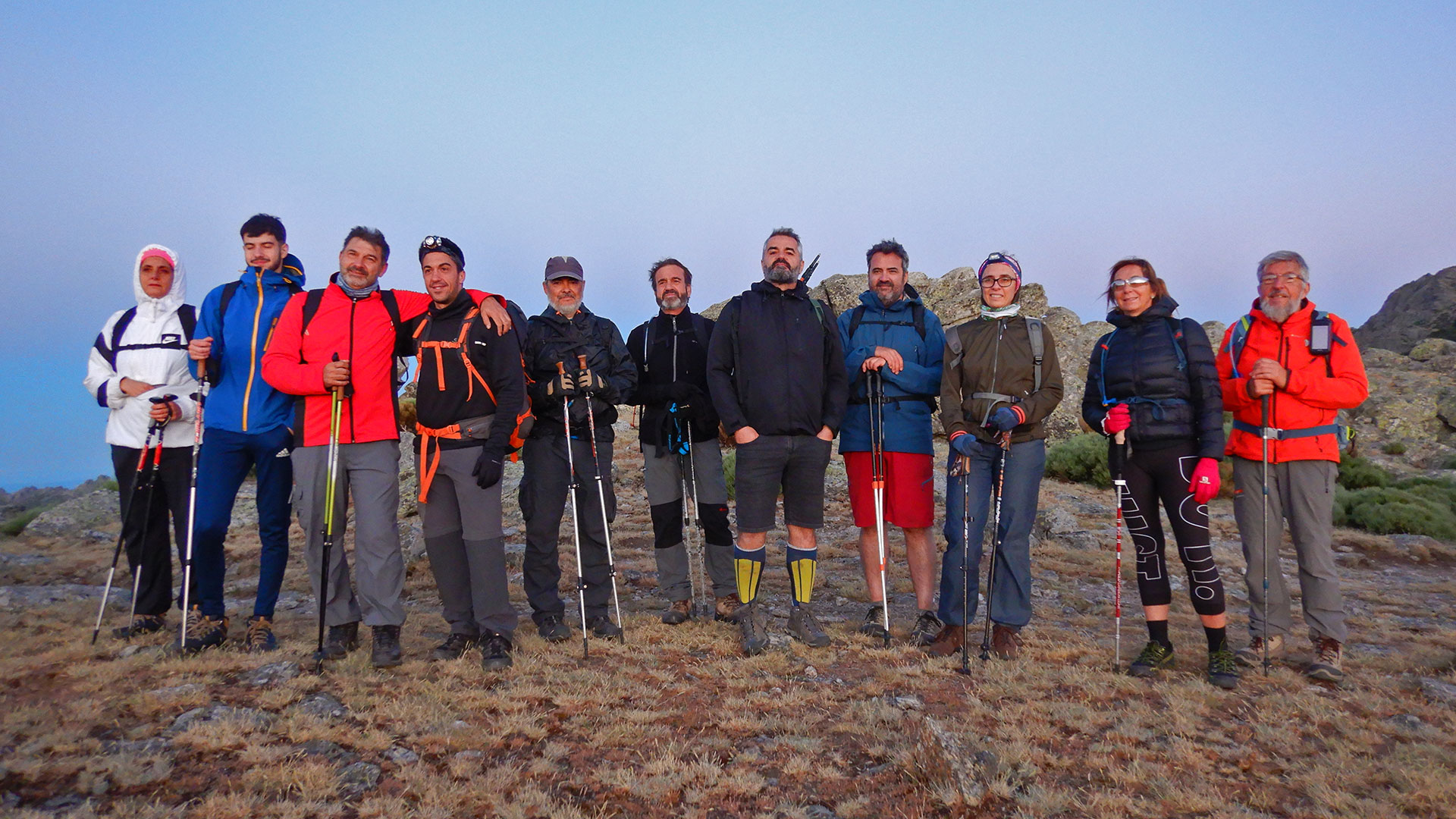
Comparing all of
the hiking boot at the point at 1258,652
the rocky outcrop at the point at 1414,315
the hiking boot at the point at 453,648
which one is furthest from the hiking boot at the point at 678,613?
the rocky outcrop at the point at 1414,315

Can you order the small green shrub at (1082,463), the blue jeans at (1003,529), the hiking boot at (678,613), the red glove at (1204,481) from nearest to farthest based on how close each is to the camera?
the red glove at (1204,481)
the blue jeans at (1003,529)
the hiking boot at (678,613)
the small green shrub at (1082,463)

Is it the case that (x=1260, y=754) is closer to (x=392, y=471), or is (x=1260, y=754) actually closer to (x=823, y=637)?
(x=823, y=637)

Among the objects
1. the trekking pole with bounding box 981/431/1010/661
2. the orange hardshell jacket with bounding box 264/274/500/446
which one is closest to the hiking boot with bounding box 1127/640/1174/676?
the trekking pole with bounding box 981/431/1010/661

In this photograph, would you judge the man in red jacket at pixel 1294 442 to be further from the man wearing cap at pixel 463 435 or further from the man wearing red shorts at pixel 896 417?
the man wearing cap at pixel 463 435

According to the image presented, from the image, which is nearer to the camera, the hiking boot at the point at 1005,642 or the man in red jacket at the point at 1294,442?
the man in red jacket at the point at 1294,442

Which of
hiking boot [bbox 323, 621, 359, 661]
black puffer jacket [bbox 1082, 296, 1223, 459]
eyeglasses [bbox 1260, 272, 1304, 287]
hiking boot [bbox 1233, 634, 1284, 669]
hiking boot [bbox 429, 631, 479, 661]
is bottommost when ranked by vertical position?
hiking boot [bbox 1233, 634, 1284, 669]

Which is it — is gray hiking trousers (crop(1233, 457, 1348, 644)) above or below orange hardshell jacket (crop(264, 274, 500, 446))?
below

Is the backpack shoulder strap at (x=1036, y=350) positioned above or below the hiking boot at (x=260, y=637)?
above

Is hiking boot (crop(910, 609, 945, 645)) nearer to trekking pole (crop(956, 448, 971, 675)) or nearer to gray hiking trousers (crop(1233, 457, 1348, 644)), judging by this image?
trekking pole (crop(956, 448, 971, 675))

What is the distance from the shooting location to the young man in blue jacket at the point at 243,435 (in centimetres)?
581

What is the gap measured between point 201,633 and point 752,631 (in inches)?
166

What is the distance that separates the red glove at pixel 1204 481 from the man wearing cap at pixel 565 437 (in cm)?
444

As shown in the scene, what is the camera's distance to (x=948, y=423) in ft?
20.0

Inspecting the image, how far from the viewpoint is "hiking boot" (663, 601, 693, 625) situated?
7129 mm
